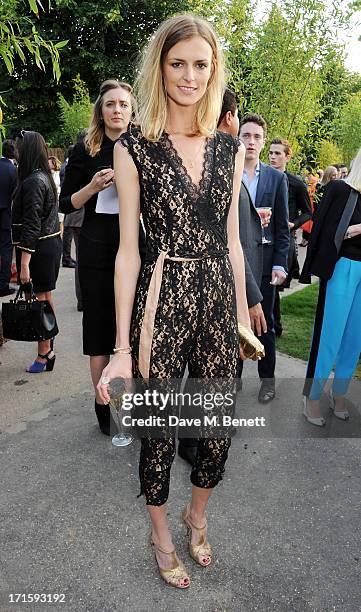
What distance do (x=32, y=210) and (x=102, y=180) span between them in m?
1.46

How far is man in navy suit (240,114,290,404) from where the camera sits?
3480 millimetres

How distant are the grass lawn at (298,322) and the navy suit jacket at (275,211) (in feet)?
5.09

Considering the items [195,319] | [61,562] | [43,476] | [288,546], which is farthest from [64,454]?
[195,319]

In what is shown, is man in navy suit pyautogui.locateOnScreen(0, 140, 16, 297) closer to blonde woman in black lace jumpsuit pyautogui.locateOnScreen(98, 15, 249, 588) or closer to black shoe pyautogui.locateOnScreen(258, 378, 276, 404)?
black shoe pyautogui.locateOnScreen(258, 378, 276, 404)

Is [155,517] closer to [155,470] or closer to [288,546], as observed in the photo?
[155,470]

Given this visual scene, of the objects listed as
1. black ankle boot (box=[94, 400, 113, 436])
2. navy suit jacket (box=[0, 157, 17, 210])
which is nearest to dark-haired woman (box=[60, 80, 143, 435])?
black ankle boot (box=[94, 400, 113, 436])

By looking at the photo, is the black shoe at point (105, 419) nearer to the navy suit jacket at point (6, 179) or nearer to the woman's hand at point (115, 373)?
the woman's hand at point (115, 373)

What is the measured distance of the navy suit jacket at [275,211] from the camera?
365 cm

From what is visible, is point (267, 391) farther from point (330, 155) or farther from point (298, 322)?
point (330, 155)

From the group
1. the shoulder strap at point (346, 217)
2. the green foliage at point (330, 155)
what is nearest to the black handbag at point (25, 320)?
the shoulder strap at point (346, 217)

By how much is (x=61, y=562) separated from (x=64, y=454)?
0.94 metres

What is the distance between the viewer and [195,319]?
6.42ft

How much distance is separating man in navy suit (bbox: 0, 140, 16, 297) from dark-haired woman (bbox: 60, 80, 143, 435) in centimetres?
369

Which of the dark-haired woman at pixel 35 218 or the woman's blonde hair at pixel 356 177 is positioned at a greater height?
the woman's blonde hair at pixel 356 177
